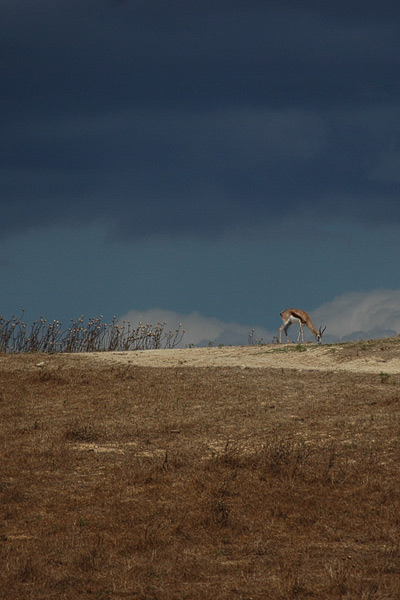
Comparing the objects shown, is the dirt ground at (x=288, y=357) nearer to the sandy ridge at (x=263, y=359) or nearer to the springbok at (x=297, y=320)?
the sandy ridge at (x=263, y=359)

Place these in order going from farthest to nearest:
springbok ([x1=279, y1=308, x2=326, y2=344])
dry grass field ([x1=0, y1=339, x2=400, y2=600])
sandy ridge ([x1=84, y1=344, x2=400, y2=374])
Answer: springbok ([x1=279, y1=308, x2=326, y2=344])
sandy ridge ([x1=84, y1=344, x2=400, y2=374])
dry grass field ([x1=0, y1=339, x2=400, y2=600])

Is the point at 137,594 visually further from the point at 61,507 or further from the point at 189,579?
the point at 61,507

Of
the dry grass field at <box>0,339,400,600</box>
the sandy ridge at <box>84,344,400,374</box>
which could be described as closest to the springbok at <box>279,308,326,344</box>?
the sandy ridge at <box>84,344,400,374</box>

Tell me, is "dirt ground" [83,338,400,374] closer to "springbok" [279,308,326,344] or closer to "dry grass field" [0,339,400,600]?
"dry grass field" [0,339,400,600]

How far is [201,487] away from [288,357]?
588 inches

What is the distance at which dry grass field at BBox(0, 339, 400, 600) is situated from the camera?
304 inches

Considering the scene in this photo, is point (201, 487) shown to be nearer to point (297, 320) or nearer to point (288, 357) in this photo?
point (288, 357)

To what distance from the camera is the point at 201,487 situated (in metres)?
10.7

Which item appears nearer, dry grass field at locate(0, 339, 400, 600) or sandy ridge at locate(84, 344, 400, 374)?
dry grass field at locate(0, 339, 400, 600)

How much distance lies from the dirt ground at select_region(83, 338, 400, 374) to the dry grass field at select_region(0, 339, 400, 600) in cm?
289

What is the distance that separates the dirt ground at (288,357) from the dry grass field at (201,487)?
9.49 feet

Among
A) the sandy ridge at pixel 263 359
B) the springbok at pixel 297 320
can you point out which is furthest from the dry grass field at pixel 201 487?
the springbok at pixel 297 320

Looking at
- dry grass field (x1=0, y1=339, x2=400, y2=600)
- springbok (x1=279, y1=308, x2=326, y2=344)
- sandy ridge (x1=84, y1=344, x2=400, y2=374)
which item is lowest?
dry grass field (x1=0, y1=339, x2=400, y2=600)

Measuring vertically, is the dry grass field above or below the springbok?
below
